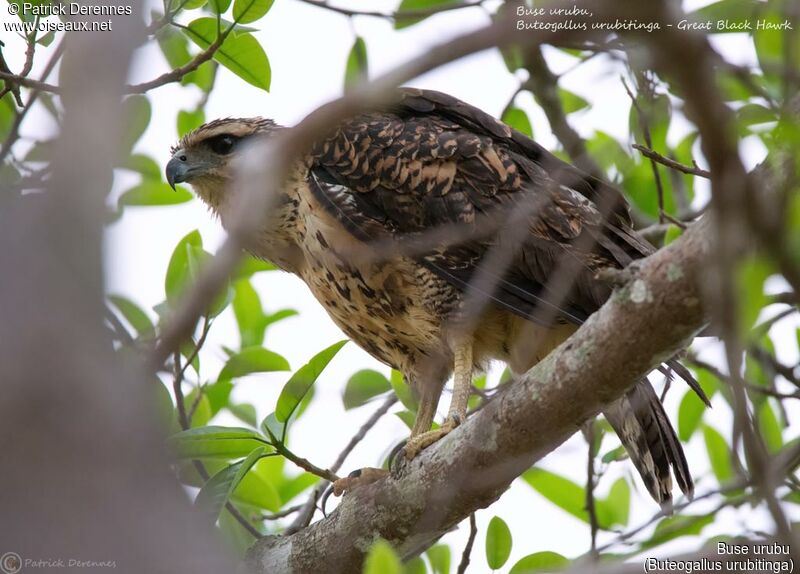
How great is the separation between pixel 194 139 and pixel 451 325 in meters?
1.92

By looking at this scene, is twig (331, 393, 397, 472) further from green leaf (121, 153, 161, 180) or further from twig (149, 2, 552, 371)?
twig (149, 2, 552, 371)

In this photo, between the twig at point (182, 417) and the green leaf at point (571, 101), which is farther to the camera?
the green leaf at point (571, 101)

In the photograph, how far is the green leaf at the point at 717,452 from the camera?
532cm

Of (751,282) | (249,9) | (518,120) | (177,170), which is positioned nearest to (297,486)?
(177,170)

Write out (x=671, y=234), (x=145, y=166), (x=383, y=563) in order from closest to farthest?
(x=383, y=563), (x=671, y=234), (x=145, y=166)

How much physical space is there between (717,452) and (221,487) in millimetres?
2736

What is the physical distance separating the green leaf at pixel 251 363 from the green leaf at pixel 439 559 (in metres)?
1.22

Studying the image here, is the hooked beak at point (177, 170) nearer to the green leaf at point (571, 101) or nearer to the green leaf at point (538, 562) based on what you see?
the green leaf at point (571, 101)

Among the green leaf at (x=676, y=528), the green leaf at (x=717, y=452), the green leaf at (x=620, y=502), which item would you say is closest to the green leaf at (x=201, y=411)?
the green leaf at (x=620, y=502)

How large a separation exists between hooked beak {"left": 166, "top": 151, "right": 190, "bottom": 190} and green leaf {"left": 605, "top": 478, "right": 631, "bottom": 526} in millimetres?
2882

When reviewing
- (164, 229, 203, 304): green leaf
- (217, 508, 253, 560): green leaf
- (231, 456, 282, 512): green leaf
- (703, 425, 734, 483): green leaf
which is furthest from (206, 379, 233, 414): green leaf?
(703, 425, 734, 483): green leaf

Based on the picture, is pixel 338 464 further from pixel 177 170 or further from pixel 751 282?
pixel 751 282

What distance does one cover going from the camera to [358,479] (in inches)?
179

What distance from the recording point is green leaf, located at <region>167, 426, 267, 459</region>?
410cm
